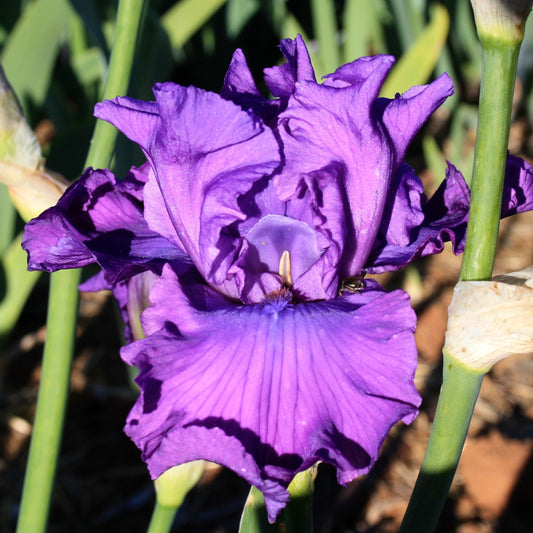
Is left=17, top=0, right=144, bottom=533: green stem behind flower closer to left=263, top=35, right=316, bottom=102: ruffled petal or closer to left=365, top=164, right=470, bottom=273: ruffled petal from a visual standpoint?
left=263, top=35, right=316, bottom=102: ruffled petal

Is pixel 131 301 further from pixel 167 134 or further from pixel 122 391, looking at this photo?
pixel 122 391

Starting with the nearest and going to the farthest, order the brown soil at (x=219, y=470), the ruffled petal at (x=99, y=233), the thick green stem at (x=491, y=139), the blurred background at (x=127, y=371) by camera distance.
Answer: the thick green stem at (x=491, y=139)
the ruffled petal at (x=99, y=233)
the blurred background at (x=127, y=371)
the brown soil at (x=219, y=470)

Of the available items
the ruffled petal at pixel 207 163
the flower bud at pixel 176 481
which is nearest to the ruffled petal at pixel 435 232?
the ruffled petal at pixel 207 163

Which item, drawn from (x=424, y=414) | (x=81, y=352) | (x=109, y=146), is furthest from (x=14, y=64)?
(x=424, y=414)

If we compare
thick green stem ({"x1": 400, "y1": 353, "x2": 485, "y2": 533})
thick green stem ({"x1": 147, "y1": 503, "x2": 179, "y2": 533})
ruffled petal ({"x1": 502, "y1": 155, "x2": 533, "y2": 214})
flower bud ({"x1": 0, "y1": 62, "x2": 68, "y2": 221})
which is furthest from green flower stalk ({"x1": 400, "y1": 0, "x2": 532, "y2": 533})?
flower bud ({"x1": 0, "y1": 62, "x2": 68, "y2": 221})

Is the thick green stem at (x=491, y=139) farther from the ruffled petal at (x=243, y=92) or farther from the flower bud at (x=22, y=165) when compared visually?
the flower bud at (x=22, y=165)

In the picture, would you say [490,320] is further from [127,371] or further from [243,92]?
[127,371]

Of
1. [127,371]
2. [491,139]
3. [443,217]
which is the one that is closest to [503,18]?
[491,139]
